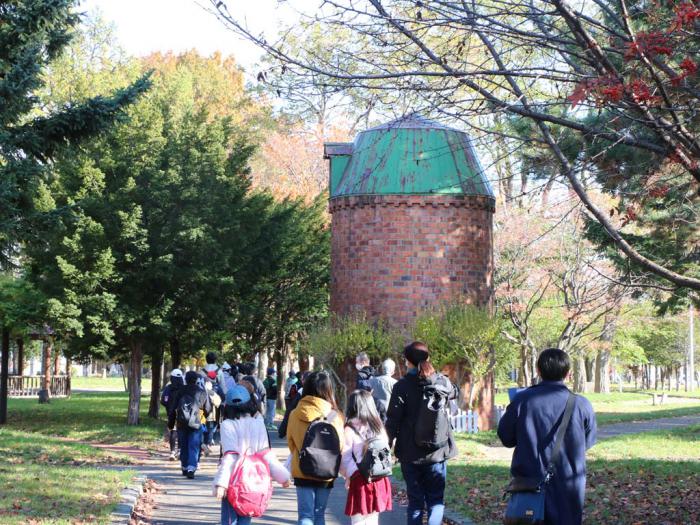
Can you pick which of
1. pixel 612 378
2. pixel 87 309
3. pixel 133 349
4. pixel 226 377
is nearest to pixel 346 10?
pixel 226 377

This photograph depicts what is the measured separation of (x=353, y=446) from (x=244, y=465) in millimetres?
958

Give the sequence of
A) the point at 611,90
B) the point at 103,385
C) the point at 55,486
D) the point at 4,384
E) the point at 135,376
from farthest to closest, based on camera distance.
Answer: the point at 103,385 → the point at 4,384 → the point at 135,376 → the point at 55,486 → the point at 611,90

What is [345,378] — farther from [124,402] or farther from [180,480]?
[124,402]

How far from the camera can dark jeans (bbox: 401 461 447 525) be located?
9.42 m

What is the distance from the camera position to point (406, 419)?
9.45 meters

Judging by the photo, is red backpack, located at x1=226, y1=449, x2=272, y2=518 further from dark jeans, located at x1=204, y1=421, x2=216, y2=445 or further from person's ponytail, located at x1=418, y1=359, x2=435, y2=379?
dark jeans, located at x1=204, y1=421, x2=216, y2=445

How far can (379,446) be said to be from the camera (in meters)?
8.64

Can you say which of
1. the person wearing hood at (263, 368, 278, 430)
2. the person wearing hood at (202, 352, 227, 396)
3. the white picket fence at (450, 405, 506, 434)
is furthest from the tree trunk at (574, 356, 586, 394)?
the person wearing hood at (202, 352, 227, 396)

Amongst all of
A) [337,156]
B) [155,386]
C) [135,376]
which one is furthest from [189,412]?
[155,386]

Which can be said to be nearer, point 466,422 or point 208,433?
point 208,433

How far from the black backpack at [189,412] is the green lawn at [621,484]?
3834 millimetres

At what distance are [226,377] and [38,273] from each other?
340 inches

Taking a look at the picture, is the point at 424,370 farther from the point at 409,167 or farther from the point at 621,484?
the point at 409,167

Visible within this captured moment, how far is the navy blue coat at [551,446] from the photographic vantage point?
6746mm
